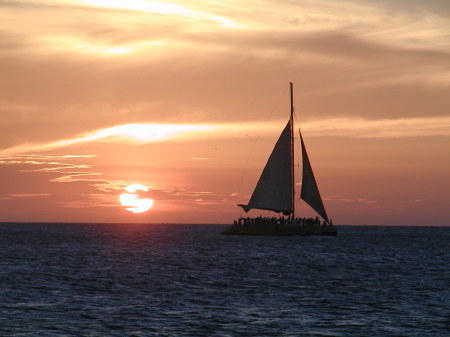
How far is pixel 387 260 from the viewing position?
77.3 meters

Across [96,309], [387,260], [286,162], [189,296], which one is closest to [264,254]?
[387,260]

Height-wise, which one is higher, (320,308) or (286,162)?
(286,162)

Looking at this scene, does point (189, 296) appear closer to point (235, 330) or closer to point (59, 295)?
point (59, 295)

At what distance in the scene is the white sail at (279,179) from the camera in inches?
4355

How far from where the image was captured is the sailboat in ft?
363

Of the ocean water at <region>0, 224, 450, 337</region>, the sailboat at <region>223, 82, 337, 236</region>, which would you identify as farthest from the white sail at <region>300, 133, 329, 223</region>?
the ocean water at <region>0, 224, 450, 337</region>

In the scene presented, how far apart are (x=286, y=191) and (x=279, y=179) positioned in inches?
85.6

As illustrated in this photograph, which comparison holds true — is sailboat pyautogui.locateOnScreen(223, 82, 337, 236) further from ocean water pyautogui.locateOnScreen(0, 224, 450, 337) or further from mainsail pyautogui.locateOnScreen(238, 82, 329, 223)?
ocean water pyautogui.locateOnScreen(0, 224, 450, 337)

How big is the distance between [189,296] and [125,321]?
9.41 m

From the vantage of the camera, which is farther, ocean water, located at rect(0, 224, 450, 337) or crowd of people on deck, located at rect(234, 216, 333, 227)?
crowd of people on deck, located at rect(234, 216, 333, 227)

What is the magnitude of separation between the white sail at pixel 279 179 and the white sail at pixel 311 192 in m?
2.28

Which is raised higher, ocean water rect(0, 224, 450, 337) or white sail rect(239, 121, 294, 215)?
white sail rect(239, 121, 294, 215)

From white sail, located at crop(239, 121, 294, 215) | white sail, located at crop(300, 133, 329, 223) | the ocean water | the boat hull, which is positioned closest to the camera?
the ocean water

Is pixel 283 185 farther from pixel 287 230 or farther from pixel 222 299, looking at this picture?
pixel 222 299
